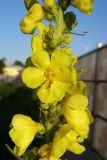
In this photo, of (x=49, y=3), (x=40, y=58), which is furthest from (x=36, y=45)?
(x=49, y=3)

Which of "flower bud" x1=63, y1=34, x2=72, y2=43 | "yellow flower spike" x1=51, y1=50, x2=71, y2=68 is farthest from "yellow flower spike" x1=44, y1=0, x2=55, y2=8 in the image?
"yellow flower spike" x1=51, y1=50, x2=71, y2=68

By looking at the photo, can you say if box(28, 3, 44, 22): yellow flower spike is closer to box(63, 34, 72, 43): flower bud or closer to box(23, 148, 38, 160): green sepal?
box(63, 34, 72, 43): flower bud

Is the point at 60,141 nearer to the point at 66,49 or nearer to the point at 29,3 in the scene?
the point at 66,49

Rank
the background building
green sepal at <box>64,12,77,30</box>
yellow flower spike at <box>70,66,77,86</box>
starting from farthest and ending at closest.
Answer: the background building, green sepal at <box>64,12,77,30</box>, yellow flower spike at <box>70,66,77,86</box>

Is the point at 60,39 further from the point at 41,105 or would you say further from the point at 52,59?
the point at 41,105

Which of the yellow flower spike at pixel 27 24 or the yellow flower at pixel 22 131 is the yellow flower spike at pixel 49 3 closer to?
the yellow flower spike at pixel 27 24

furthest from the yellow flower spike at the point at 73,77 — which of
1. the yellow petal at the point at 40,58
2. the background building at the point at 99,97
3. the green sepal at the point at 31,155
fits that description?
the background building at the point at 99,97
